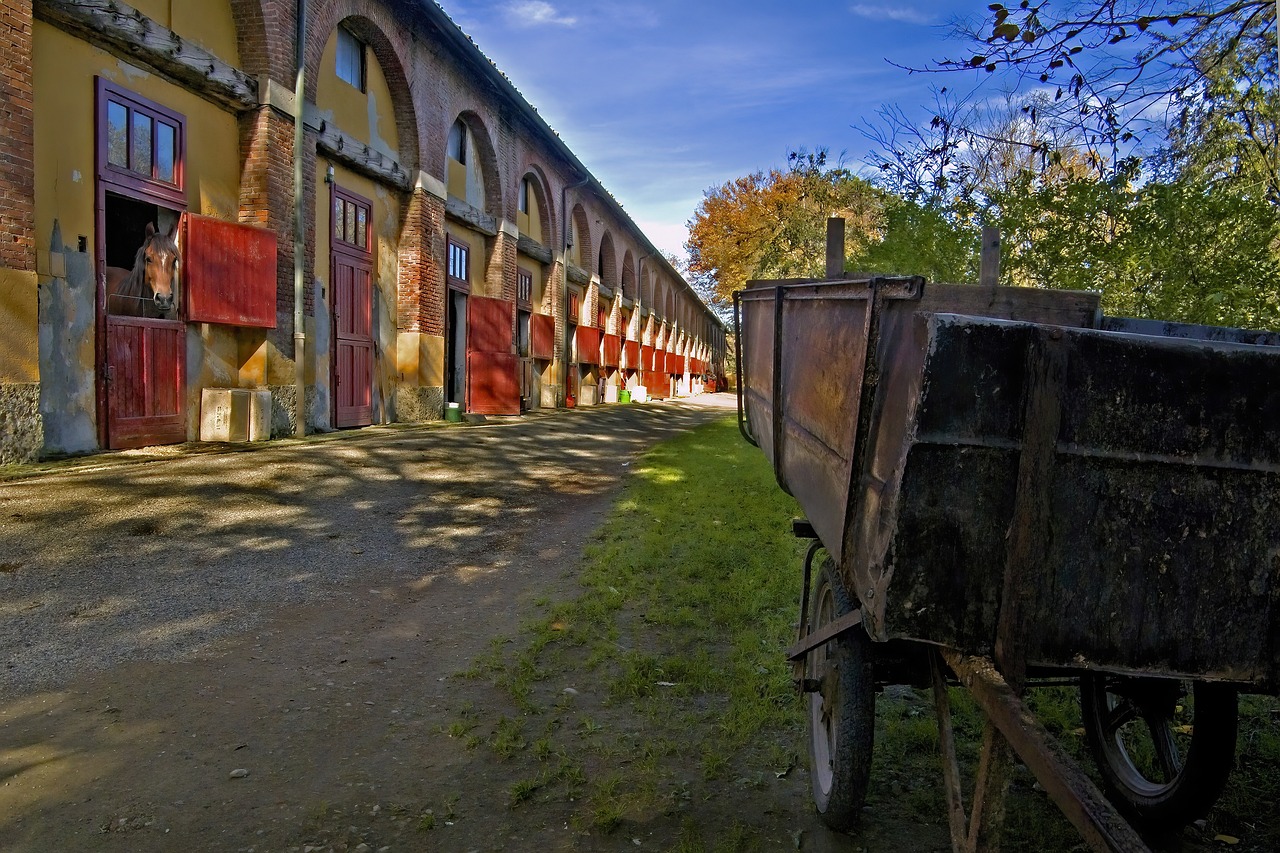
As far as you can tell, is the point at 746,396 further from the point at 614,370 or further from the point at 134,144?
the point at 614,370

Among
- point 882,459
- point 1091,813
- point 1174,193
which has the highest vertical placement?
point 1174,193

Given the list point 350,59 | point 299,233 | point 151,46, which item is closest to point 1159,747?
point 151,46

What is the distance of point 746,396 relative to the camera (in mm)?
5285

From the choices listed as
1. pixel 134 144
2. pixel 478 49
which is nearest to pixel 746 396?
pixel 134 144

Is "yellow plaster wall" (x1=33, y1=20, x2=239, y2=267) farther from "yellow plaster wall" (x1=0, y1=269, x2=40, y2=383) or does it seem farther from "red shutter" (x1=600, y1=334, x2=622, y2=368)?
"red shutter" (x1=600, y1=334, x2=622, y2=368)

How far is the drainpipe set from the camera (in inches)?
423

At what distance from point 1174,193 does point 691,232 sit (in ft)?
119

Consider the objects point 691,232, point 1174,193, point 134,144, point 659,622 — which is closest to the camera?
point 659,622

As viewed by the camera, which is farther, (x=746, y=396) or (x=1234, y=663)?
(x=746, y=396)

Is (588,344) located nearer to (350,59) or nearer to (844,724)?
(350,59)

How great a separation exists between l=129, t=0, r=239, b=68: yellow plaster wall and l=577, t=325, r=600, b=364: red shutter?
1469 cm

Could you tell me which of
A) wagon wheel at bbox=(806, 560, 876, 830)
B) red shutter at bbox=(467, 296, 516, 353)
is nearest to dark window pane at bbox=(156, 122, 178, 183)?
red shutter at bbox=(467, 296, 516, 353)

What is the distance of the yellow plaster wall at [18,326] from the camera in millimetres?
7039

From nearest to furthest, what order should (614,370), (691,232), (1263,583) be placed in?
(1263,583), (614,370), (691,232)
